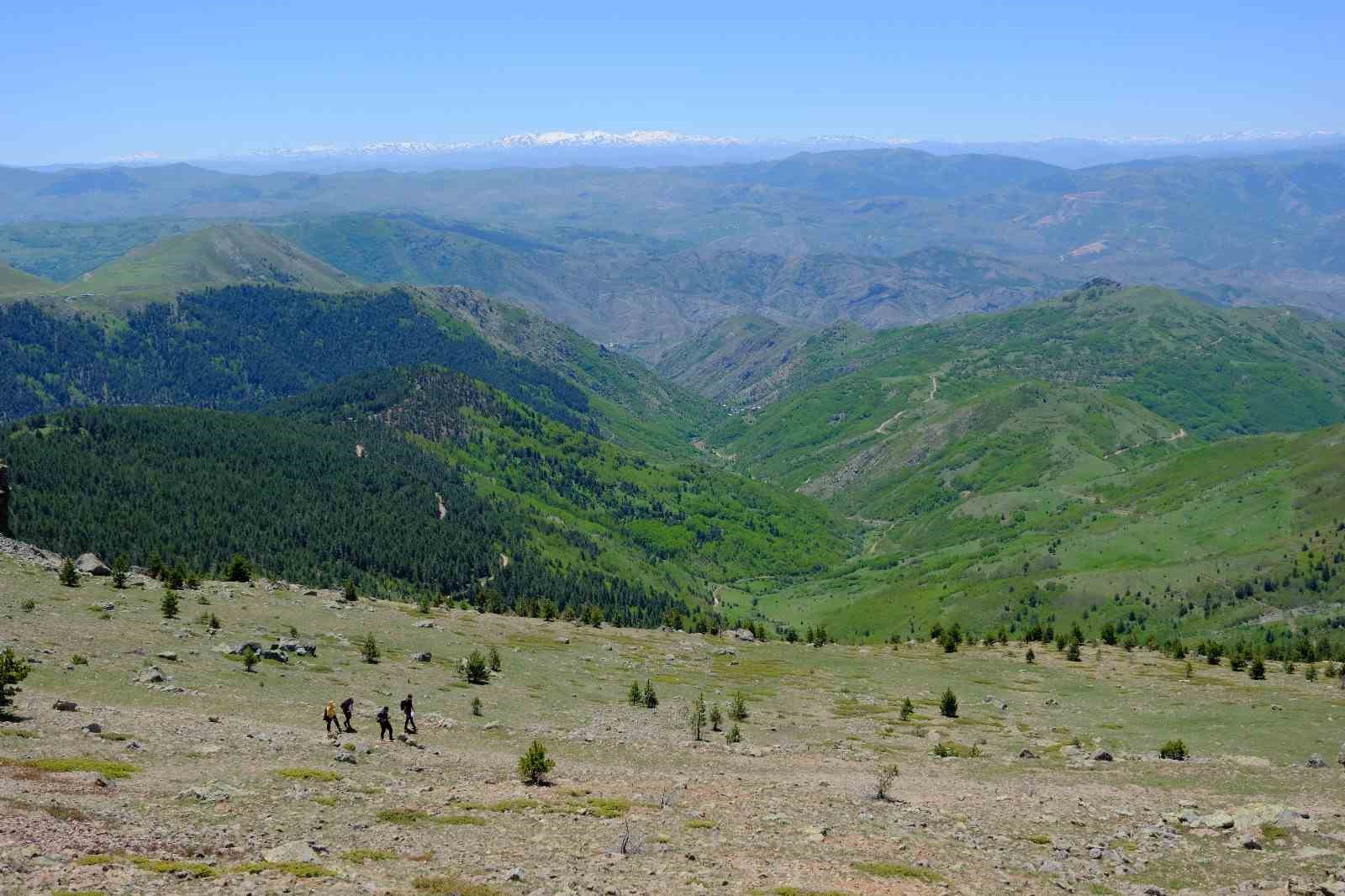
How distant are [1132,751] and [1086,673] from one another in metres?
51.0

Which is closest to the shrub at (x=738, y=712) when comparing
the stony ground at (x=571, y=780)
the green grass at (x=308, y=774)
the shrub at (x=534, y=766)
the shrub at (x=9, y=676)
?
the stony ground at (x=571, y=780)

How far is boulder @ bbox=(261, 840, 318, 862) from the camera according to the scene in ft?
116

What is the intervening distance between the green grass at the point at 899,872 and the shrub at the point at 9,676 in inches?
1851

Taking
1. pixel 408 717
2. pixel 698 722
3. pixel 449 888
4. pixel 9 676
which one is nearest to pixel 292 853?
pixel 449 888

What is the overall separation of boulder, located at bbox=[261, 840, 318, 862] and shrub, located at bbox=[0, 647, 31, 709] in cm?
2582

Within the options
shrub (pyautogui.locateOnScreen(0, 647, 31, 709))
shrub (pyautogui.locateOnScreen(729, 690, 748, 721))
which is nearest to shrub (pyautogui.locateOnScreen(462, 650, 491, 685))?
shrub (pyautogui.locateOnScreen(729, 690, 748, 721))

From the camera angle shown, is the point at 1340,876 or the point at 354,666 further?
the point at 354,666

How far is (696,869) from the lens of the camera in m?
39.0

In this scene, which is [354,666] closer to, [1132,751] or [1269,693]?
[1132,751]

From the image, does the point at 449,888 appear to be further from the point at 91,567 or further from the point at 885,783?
the point at 91,567

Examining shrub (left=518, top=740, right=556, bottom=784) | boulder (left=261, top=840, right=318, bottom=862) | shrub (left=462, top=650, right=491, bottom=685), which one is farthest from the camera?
shrub (left=462, top=650, right=491, bottom=685)

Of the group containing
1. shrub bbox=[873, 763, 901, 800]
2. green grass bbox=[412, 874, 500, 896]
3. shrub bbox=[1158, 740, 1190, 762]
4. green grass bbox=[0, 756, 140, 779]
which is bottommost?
shrub bbox=[1158, 740, 1190, 762]

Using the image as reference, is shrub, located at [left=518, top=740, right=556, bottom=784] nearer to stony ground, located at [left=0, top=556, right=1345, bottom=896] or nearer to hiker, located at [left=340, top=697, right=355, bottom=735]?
stony ground, located at [left=0, top=556, right=1345, bottom=896]

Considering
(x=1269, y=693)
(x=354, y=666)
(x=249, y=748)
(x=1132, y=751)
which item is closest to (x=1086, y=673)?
(x=1269, y=693)
